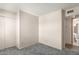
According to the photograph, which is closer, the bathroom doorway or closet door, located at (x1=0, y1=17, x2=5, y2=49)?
closet door, located at (x1=0, y1=17, x2=5, y2=49)

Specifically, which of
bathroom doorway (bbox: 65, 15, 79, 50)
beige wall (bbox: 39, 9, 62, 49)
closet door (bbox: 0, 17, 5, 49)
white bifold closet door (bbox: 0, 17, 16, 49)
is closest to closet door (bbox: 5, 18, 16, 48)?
white bifold closet door (bbox: 0, 17, 16, 49)

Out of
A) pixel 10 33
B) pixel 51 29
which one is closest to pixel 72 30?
pixel 51 29

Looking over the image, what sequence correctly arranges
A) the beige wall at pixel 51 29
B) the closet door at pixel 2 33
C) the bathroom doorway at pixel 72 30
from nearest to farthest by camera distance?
the closet door at pixel 2 33 < the beige wall at pixel 51 29 < the bathroom doorway at pixel 72 30

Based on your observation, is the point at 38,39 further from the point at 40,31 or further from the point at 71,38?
the point at 71,38

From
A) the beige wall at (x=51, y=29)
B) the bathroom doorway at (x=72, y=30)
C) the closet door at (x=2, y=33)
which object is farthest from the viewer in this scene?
the bathroom doorway at (x=72, y=30)

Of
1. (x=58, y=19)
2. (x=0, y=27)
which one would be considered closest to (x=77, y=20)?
(x=58, y=19)

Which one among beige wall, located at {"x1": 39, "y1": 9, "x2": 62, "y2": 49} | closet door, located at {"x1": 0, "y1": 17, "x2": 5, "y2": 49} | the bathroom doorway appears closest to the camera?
closet door, located at {"x1": 0, "y1": 17, "x2": 5, "y2": 49}

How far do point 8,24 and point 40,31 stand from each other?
2018 millimetres

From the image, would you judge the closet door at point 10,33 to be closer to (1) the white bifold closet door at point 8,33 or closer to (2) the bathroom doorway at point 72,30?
(1) the white bifold closet door at point 8,33

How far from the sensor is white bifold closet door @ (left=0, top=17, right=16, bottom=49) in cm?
268

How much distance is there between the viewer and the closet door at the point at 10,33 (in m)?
2.70

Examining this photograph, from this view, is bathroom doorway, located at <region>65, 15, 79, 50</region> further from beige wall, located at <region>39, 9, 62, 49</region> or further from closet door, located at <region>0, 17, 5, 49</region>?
closet door, located at <region>0, 17, 5, 49</region>

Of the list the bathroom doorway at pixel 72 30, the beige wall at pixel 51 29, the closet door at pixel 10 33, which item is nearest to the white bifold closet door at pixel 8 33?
the closet door at pixel 10 33

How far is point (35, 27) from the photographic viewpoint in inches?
160
